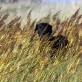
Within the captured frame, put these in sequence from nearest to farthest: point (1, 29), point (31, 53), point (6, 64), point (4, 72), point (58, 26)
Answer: point (4, 72)
point (6, 64)
point (31, 53)
point (1, 29)
point (58, 26)

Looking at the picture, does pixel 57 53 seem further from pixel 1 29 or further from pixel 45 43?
pixel 1 29

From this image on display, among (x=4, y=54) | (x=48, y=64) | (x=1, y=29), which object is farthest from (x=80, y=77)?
(x=1, y=29)

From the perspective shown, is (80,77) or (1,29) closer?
(80,77)

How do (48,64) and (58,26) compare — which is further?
(58,26)

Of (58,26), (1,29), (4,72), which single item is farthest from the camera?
(58,26)

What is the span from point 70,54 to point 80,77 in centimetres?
43

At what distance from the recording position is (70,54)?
3.49 metres

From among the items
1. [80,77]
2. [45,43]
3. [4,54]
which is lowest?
[80,77]

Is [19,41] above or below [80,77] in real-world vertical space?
above

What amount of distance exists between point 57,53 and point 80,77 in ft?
1.61

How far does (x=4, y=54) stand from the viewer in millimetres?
3139

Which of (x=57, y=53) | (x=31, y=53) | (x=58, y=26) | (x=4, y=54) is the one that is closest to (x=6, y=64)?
(x=4, y=54)

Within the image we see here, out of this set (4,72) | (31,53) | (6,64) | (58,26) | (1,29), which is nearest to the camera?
(4,72)

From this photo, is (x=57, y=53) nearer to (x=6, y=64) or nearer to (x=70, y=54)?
(x=70, y=54)
